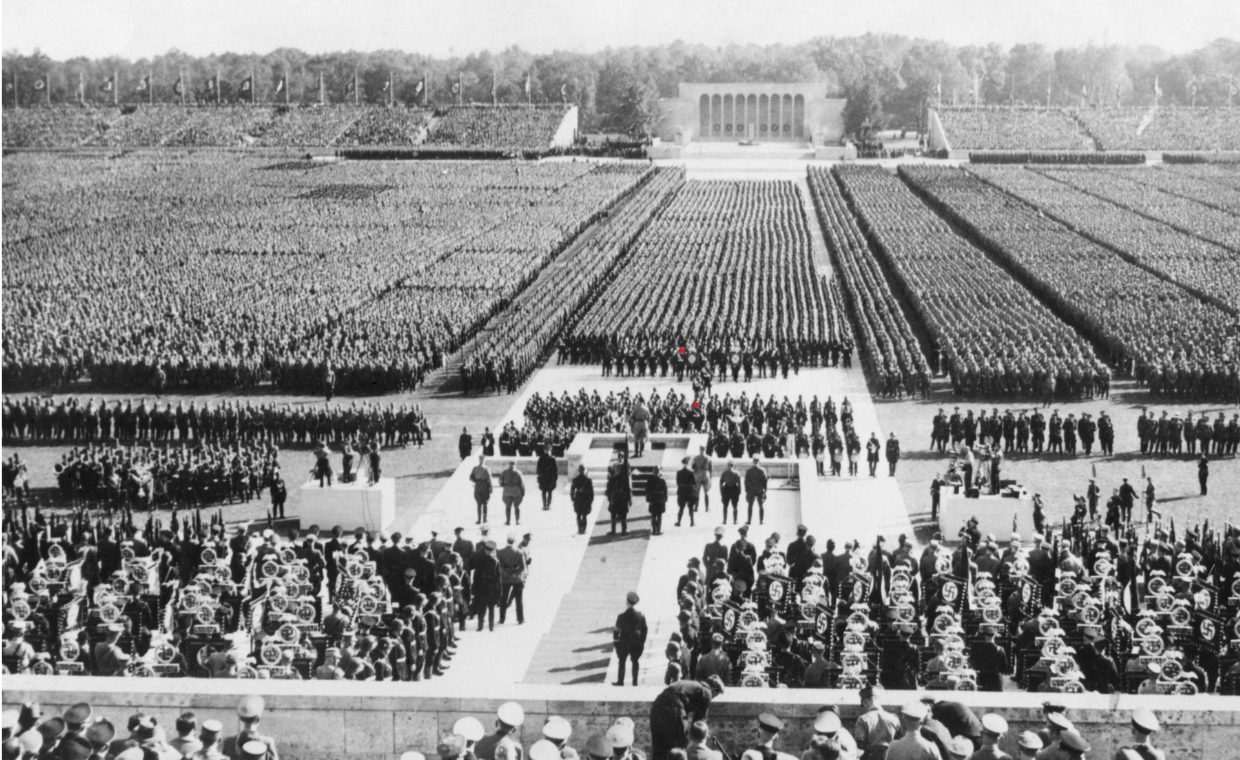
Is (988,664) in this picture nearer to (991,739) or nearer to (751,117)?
(991,739)

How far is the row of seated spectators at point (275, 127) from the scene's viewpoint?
10662cm

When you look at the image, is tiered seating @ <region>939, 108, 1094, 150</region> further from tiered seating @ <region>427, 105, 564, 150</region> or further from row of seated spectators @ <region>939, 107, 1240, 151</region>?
tiered seating @ <region>427, 105, 564, 150</region>

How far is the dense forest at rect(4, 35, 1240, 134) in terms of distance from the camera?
12744cm

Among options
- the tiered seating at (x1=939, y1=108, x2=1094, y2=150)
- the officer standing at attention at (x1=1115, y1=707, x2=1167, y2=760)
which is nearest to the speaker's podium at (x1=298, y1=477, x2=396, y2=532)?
the officer standing at attention at (x1=1115, y1=707, x2=1167, y2=760)

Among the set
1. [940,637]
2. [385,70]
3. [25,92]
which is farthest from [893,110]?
[940,637]

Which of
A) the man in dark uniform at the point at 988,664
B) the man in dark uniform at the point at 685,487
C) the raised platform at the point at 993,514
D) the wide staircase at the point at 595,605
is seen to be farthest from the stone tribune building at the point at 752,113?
the man in dark uniform at the point at 988,664

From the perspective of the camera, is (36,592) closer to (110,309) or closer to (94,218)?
(110,309)

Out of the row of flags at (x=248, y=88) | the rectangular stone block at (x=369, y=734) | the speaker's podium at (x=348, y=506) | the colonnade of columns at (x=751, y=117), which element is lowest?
the speaker's podium at (x=348, y=506)

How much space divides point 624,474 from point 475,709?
10155mm

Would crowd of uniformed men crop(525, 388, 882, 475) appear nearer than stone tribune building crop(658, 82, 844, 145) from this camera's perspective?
Yes

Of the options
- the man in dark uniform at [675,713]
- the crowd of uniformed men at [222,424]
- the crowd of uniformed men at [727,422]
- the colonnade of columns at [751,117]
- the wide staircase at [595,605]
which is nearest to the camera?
the man in dark uniform at [675,713]

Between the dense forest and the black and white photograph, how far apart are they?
56791 millimetres

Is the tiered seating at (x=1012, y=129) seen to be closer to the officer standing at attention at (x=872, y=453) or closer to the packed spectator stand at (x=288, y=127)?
the packed spectator stand at (x=288, y=127)

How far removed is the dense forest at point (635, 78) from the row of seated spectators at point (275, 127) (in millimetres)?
6937
